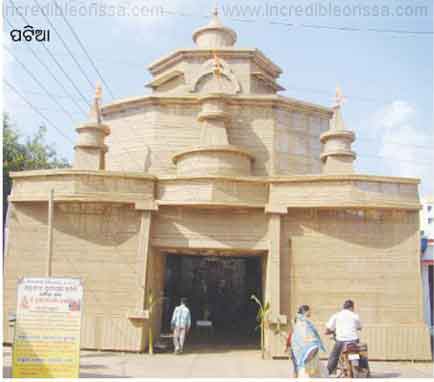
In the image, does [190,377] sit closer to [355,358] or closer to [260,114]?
[355,358]

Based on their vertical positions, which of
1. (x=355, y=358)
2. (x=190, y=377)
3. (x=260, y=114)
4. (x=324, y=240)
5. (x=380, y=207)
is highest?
(x=260, y=114)

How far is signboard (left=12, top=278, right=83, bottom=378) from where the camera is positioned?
8344mm

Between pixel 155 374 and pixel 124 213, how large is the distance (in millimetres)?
5118

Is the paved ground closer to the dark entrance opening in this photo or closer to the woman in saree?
the woman in saree

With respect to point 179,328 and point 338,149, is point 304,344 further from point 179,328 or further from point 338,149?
point 338,149

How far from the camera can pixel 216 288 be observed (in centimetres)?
2306

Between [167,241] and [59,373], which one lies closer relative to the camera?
[59,373]

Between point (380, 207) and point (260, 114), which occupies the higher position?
point (260, 114)

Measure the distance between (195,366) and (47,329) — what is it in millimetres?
4735

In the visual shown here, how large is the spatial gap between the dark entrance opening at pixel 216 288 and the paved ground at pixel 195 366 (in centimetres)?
734

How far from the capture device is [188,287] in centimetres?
2272

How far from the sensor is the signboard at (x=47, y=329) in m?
8.34

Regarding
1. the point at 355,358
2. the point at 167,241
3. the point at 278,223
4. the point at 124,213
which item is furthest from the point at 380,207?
the point at 124,213

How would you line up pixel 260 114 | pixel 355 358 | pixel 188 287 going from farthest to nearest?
pixel 188 287
pixel 260 114
pixel 355 358
